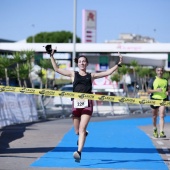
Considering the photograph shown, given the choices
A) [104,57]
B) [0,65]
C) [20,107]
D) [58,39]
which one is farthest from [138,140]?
[58,39]

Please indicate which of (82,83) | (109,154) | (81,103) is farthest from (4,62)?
(81,103)

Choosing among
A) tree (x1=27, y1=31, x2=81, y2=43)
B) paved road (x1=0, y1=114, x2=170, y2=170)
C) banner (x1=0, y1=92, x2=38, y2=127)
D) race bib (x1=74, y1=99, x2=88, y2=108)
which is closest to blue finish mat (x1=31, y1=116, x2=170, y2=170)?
paved road (x1=0, y1=114, x2=170, y2=170)

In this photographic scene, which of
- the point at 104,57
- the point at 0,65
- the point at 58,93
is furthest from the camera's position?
the point at 104,57

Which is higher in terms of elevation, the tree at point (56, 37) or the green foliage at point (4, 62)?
the tree at point (56, 37)

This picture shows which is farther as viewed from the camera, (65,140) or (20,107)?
(20,107)

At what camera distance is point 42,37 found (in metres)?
137

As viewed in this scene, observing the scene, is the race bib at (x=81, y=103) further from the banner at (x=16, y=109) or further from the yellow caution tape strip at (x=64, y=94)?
the banner at (x=16, y=109)

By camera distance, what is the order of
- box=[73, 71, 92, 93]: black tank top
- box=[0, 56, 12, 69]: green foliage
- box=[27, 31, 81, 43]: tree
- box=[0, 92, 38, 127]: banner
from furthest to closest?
box=[27, 31, 81, 43]: tree < box=[0, 56, 12, 69]: green foliage < box=[0, 92, 38, 127]: banner < box=[73, 71, 92, 93]: black tank top

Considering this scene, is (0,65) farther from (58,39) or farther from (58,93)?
(58,39)

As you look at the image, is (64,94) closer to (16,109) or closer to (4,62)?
(16,109)

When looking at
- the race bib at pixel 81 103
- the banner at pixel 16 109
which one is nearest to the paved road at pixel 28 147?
the race bib at pixel 81 103

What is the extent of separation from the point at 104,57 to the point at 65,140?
107ft

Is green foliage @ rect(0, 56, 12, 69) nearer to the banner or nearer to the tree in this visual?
the banner

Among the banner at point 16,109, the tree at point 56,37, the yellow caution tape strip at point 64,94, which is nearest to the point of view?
the yellow caution tape strip at point 64,94
